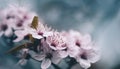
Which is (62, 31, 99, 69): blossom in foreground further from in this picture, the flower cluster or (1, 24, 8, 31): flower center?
(1, 24, 8, 31): flower center

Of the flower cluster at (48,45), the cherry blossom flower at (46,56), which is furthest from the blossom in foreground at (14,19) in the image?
the cherry blossom flower at (46,56)

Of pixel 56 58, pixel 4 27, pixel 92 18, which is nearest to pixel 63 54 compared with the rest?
pixel 56 58

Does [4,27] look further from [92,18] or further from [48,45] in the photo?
[92,18]

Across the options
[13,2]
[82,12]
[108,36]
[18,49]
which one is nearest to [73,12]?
[82,12]

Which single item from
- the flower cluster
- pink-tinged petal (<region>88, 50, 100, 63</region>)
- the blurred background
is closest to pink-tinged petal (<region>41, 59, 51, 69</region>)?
the flower cluster

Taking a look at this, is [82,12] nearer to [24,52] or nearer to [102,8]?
[102,8]

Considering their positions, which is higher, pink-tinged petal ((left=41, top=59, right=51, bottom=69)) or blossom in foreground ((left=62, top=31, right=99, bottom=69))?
blossom in foreground ((left=62, top=31, right=99, bottom=69))

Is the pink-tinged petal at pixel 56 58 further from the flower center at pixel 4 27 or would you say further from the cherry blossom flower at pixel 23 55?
the flower center at pixel 4 27
